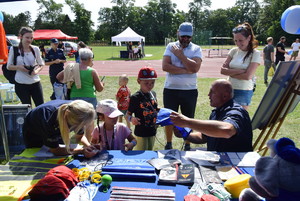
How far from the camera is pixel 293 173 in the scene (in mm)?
1078

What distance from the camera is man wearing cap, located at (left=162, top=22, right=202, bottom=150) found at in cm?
343

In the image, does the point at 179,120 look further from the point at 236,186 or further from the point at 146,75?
the point at 146,75

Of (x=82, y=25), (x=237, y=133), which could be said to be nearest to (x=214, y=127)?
(x=237, y=133)

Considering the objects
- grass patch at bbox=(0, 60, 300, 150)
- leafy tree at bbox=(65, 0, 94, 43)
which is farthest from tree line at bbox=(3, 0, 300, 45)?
grass patch at bbox=(0, 60, 300, 150)

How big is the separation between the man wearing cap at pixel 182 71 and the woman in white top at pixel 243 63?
52 centimetres

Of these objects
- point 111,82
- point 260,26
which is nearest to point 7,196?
point 111,82

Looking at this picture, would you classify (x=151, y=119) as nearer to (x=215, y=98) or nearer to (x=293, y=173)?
(x=215, y=98)

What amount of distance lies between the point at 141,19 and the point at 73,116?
231 feet

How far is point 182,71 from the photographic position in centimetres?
344

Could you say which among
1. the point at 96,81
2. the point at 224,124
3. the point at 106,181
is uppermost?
the point at 96,81

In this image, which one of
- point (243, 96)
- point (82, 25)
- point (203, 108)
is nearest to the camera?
point (243, 96)

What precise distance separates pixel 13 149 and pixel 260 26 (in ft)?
203

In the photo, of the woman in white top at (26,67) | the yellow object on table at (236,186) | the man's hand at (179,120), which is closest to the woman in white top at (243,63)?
the man's hand at (179,120)

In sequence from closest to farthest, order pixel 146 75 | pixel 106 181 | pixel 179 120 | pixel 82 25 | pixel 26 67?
pixel 106 181, pixel 179 120, pixel 146 75, pixel 26 67, pixel 82 25
